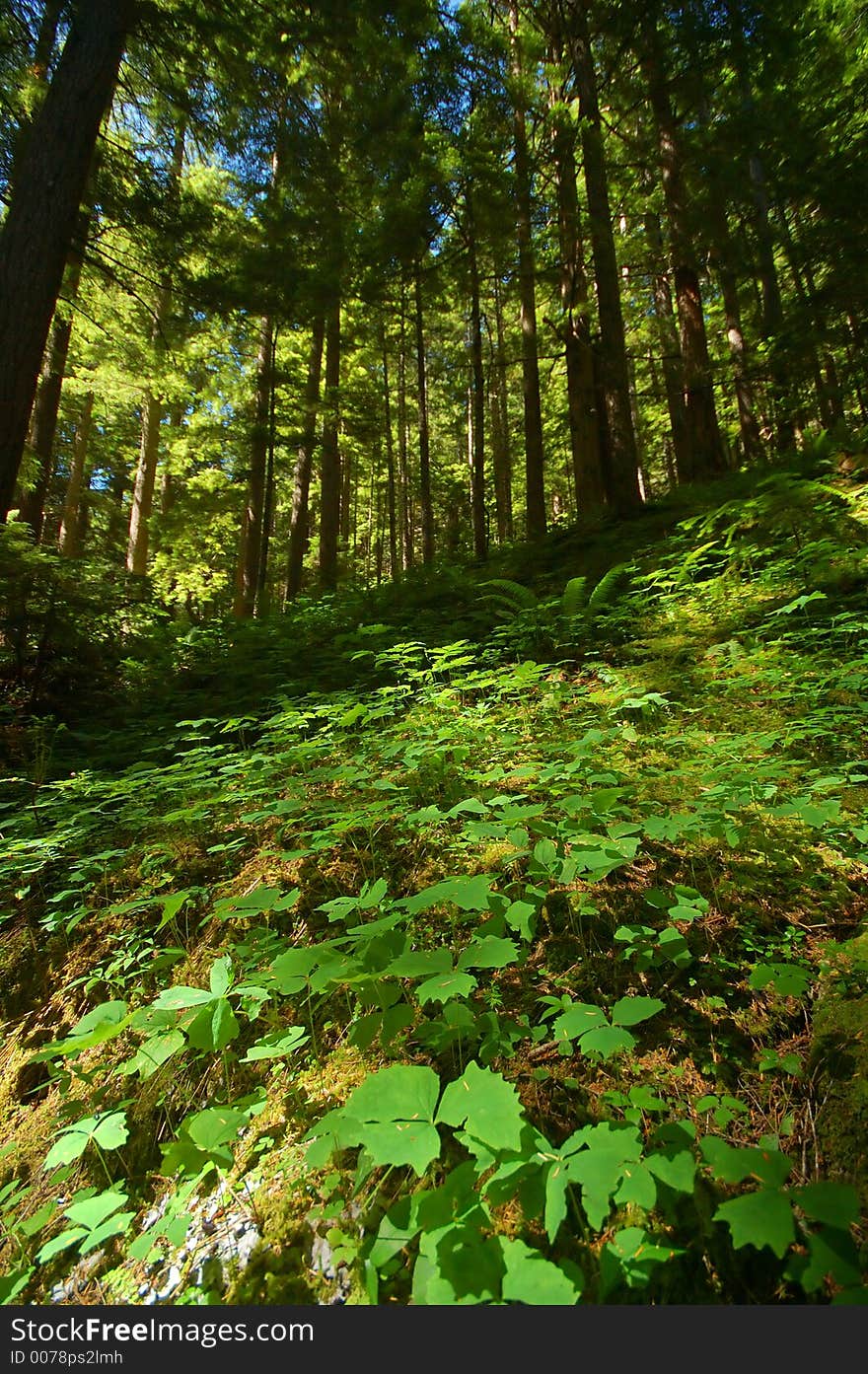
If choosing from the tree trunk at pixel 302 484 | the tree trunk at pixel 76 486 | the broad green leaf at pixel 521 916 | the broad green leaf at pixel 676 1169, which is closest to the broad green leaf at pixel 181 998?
the broad green leaf at pixel 521 916

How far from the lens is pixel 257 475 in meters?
11.5

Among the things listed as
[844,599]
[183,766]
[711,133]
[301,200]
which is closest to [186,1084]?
[183,766]

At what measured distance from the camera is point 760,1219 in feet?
2.64

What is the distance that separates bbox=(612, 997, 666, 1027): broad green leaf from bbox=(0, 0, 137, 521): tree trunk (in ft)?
19.9

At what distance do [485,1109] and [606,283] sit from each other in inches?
352

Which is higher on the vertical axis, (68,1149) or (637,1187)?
(637,1187)

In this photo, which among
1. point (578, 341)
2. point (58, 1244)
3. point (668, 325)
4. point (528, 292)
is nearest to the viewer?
point (58, 1244)

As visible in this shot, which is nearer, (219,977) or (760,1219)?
(760,1219)

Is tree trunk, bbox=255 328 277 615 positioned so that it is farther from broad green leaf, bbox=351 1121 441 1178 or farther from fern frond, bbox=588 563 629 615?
broad green leaf, bbox=351 1121 441 1178

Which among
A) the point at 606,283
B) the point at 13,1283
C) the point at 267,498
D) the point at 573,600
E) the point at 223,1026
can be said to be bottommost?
the point at 13,1283

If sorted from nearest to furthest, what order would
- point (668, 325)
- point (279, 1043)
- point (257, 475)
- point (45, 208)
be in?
point (279, 1043) < point (45, 208) < point (668, 325) < point (257, 475)

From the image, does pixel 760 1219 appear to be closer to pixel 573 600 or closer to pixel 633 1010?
pixel 633 1010

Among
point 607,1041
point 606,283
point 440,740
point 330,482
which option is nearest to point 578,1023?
point 607,1041

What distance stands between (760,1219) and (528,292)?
40.2 ft
